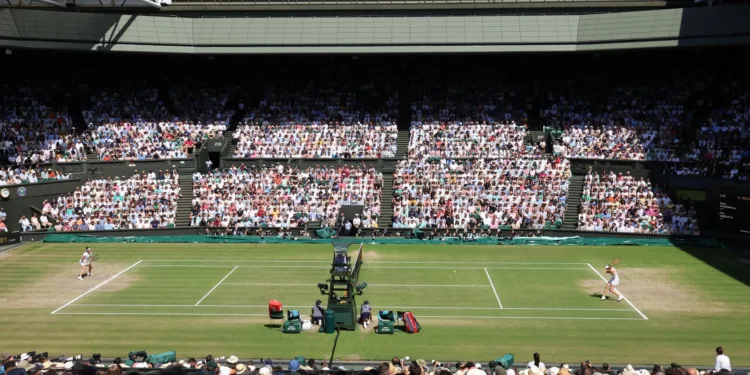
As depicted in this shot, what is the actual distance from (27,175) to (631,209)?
35222mm

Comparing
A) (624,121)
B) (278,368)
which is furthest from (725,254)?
(278,368)

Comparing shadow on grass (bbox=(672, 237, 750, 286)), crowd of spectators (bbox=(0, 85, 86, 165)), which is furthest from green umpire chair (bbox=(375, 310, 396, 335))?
crowd of spectators (bbox=(0, 85, 86, 165))

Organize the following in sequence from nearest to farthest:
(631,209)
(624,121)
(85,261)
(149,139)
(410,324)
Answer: (410,324) < (85,261) < (631,209) < (624,121) < (149,139)

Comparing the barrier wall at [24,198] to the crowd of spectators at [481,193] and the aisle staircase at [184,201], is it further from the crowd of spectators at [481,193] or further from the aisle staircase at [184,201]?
the crowd of spectators at [481,193]

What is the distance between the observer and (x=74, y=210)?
46.3m

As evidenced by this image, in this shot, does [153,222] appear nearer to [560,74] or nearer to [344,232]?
[344,232]

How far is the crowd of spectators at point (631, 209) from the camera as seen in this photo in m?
42.8

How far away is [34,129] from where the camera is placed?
51094 millimetres

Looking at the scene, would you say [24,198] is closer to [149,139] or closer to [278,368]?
[149,139]

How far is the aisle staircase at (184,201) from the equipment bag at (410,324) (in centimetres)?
2320

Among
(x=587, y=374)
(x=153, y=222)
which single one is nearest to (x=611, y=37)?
(x=153, y=222)

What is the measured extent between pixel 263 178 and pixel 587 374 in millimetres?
35857

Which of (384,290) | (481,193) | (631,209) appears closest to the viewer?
(384,290)

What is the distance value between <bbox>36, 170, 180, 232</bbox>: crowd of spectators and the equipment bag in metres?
23.6
